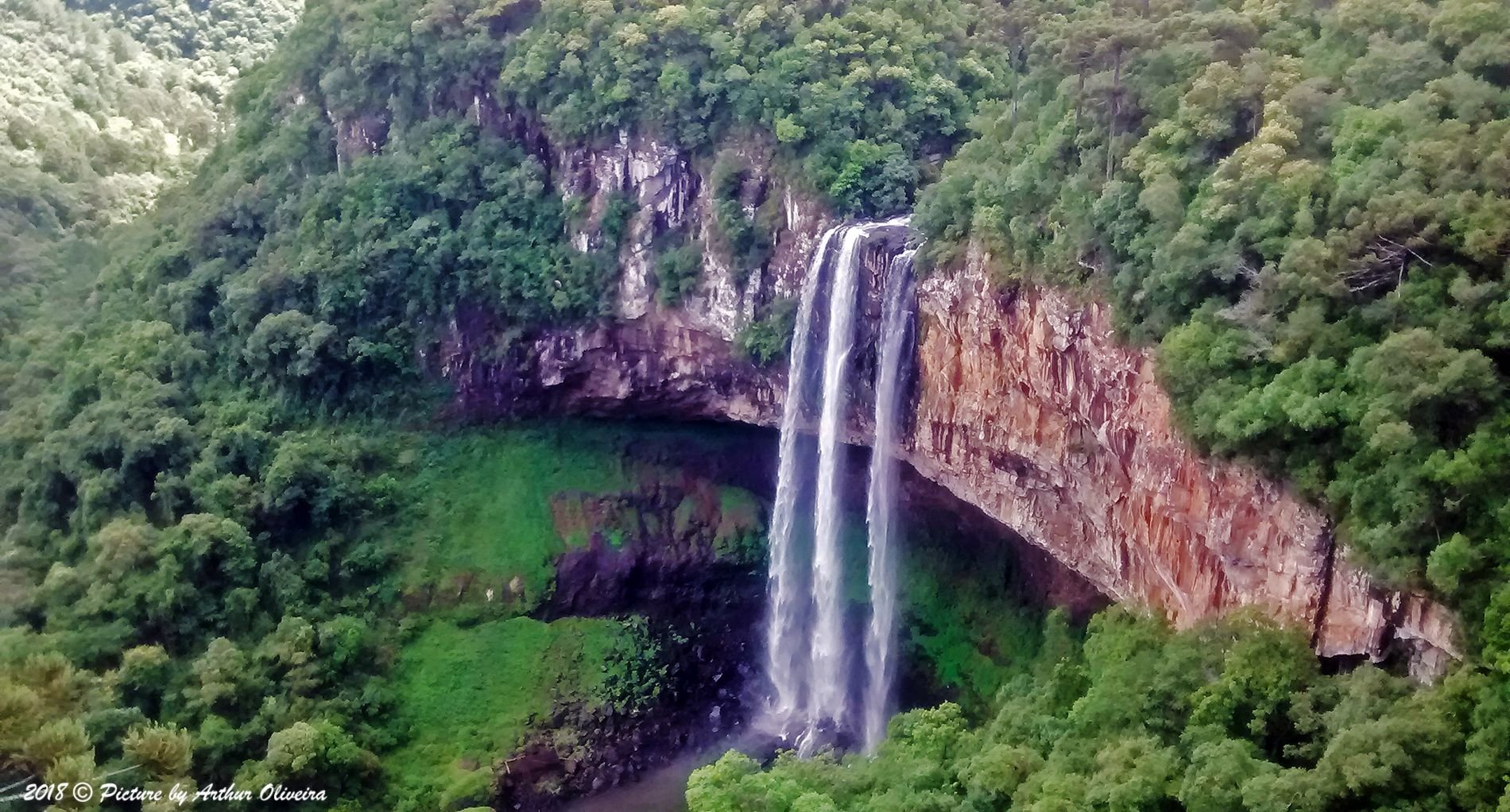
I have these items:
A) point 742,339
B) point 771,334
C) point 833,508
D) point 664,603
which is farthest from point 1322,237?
point 664,603

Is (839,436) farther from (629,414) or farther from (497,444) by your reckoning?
(497,444)

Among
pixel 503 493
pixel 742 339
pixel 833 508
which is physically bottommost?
pixel 503 493

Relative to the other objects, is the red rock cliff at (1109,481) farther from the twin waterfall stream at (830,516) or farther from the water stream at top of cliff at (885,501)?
the twin waterfall stream at (830,516)

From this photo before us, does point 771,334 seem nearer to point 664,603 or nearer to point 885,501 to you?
point 885,501

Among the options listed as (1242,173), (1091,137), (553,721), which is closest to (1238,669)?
(1242,173)

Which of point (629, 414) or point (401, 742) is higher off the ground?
point (629, 414)

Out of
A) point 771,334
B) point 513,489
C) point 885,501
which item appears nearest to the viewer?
point 885,501
